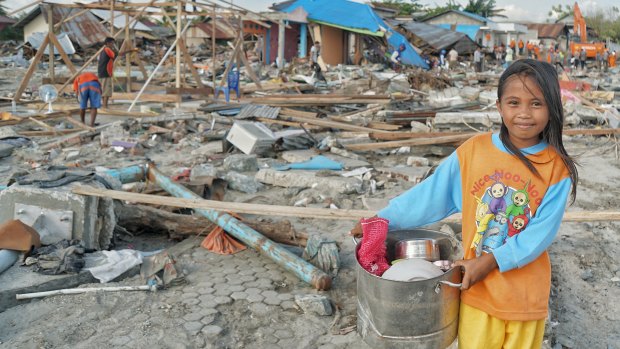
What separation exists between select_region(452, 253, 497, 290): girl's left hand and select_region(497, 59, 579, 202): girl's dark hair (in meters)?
0.31

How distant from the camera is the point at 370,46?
102 ft

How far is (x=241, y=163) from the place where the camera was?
24.3 ft

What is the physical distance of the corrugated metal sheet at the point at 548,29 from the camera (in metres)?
48.9

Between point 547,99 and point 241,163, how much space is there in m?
5.83

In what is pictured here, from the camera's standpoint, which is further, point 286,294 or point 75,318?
point 286,294

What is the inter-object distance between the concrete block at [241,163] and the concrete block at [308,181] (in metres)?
0.51

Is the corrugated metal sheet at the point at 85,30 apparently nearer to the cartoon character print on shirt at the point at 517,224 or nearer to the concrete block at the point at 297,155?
the concrete block at the point at 297,155

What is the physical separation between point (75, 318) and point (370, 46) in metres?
29.2

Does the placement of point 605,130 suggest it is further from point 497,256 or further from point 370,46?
point 370,46

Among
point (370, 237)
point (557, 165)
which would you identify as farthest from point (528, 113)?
point (370, 237)

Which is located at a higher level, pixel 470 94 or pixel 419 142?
pixel 470 94

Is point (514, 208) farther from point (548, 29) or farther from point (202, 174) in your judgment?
point (548, 29)

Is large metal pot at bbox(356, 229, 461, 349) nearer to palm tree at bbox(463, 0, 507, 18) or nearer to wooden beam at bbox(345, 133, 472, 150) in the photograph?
wooden beam at bbox(345, 133, 472, 150)

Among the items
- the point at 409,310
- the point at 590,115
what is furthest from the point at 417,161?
the point at 409,310
